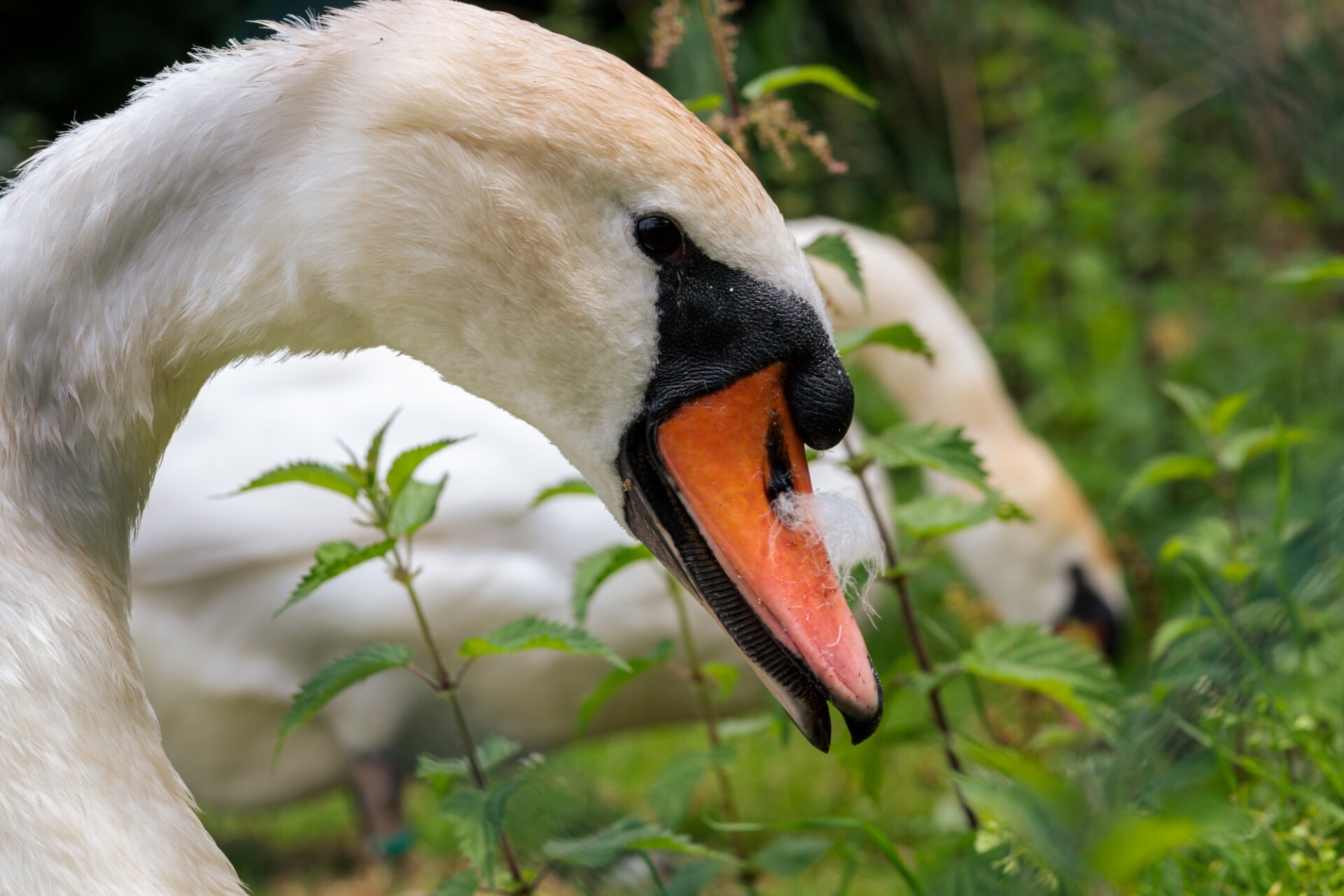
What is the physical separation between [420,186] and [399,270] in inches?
2.9

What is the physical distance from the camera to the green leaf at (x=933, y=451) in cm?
140

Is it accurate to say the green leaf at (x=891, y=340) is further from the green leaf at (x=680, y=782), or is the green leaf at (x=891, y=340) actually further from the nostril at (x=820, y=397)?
the green leaf at (x=680, y=782)

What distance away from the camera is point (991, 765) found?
844mm

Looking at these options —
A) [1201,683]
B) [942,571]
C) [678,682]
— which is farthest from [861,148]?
[1201,683]

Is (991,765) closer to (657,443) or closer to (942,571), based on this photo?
(657,443)

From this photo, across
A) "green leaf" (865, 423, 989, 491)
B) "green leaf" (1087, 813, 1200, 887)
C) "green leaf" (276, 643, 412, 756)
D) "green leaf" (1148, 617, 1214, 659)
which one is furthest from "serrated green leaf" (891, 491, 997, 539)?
"green leaf" (1087, 813, 1200, 887)

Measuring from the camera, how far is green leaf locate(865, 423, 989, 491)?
140 centimetres

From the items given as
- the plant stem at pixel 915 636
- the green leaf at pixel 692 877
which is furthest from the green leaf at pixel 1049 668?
the green leaf at pixel 692 877

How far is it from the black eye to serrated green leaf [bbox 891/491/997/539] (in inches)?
22.5

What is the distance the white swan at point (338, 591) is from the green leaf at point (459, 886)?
0.99m

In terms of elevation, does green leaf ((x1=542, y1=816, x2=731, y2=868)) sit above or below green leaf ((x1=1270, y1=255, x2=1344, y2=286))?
below

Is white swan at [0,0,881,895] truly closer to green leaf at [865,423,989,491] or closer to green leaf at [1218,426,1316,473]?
green leaf at [865,423,989,491]

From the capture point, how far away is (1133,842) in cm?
65

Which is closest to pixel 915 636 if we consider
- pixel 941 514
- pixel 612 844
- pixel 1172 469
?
pixel 941 514
